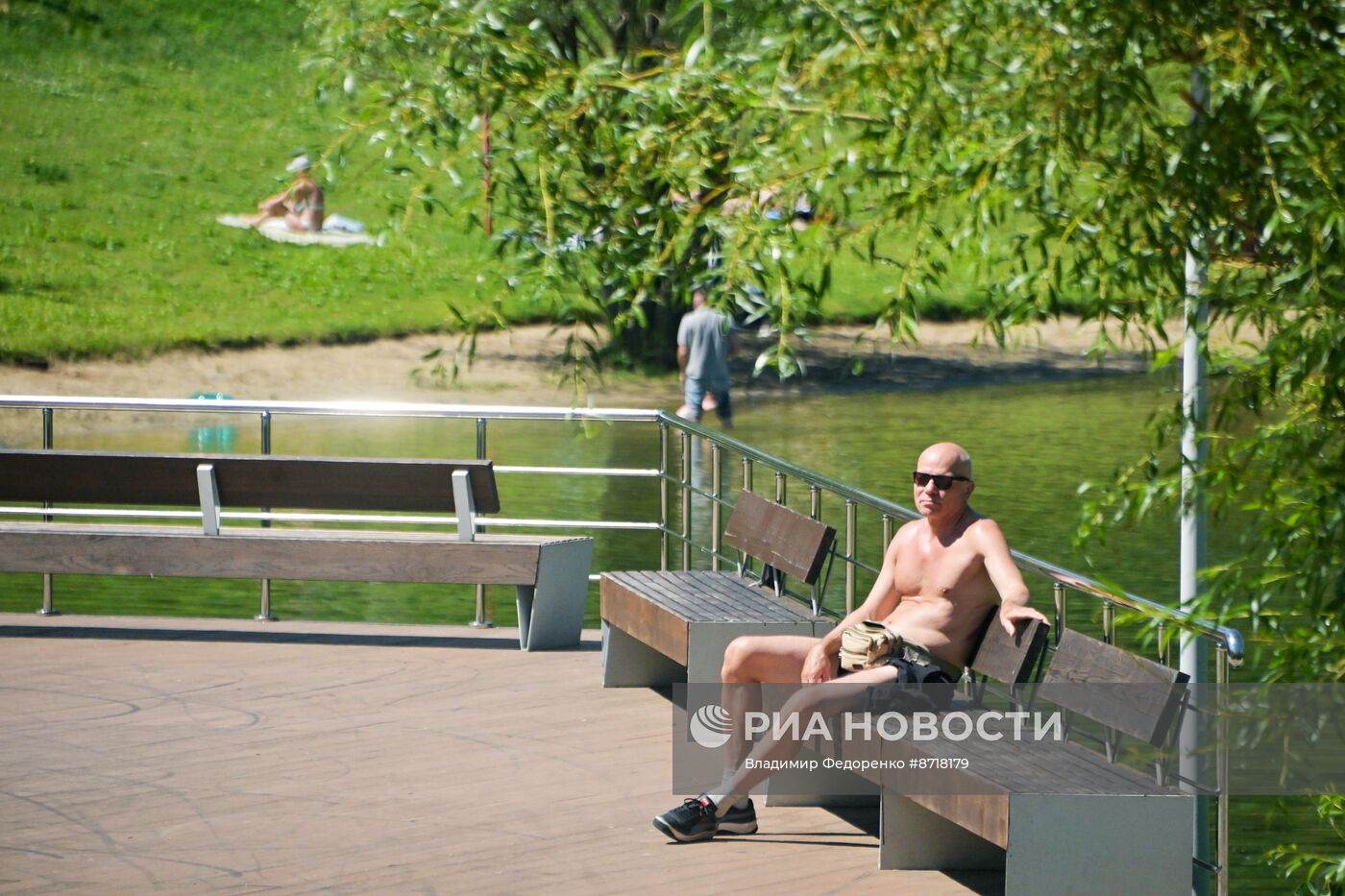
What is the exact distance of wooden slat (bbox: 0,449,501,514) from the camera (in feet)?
34.8

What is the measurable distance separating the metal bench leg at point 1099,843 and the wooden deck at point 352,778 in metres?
0.64

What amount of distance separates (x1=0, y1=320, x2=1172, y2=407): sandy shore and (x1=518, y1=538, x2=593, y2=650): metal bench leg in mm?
14566

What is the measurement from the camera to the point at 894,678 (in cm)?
670

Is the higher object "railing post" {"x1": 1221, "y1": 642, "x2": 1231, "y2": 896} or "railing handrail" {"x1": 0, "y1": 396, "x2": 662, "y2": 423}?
"railing handrail" {"x1": 0, "y1": 396, "x2": 662, "y2": 423}

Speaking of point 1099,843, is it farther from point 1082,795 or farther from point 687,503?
point 687,503

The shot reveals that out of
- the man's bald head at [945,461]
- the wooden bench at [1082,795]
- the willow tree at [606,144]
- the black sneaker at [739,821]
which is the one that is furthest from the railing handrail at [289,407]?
the willow tree at [606,144]

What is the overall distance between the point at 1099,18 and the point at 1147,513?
117 cm

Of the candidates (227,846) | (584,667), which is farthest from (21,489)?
(227,846)

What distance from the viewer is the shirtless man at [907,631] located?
672cm

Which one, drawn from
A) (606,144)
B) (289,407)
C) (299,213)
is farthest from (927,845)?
(299,213)

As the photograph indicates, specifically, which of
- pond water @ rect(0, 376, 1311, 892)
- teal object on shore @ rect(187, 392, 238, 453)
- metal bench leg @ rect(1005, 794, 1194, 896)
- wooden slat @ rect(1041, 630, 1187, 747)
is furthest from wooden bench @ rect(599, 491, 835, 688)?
teal object on shore @ rect(187, 392, 238, 453)

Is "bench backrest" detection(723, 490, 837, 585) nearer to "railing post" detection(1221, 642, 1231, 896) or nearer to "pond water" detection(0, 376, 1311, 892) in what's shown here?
"pond water" detection(0, 376, 1311, 892)

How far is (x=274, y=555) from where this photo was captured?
1045 cm

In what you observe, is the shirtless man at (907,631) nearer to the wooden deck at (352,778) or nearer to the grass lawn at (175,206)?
the wooden deck at (352,778)
